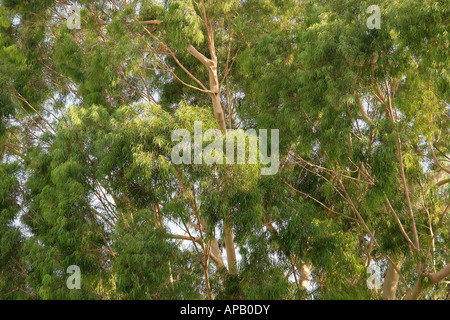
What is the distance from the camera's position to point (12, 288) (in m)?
11.1

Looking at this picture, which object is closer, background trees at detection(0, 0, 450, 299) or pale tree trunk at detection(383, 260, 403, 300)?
background trees at detection(0, 0, 450, 299)

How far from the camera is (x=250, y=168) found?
8461mm

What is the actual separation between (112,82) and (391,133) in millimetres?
4874

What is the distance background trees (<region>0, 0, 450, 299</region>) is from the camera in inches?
327

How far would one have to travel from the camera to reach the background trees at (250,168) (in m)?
8.30

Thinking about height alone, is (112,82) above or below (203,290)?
above

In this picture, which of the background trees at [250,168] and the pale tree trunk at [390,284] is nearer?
the background trees at [250,168]

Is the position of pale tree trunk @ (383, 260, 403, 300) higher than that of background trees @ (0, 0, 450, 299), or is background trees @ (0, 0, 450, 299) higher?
background trees @ (0, 0, 450, 299)

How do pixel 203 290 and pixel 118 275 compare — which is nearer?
pixel 118 275

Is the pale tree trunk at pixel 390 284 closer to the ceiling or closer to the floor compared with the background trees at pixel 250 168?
closer to the floor

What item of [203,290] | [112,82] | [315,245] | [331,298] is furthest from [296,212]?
[112,82]

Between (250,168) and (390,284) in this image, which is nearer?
(250,168)
